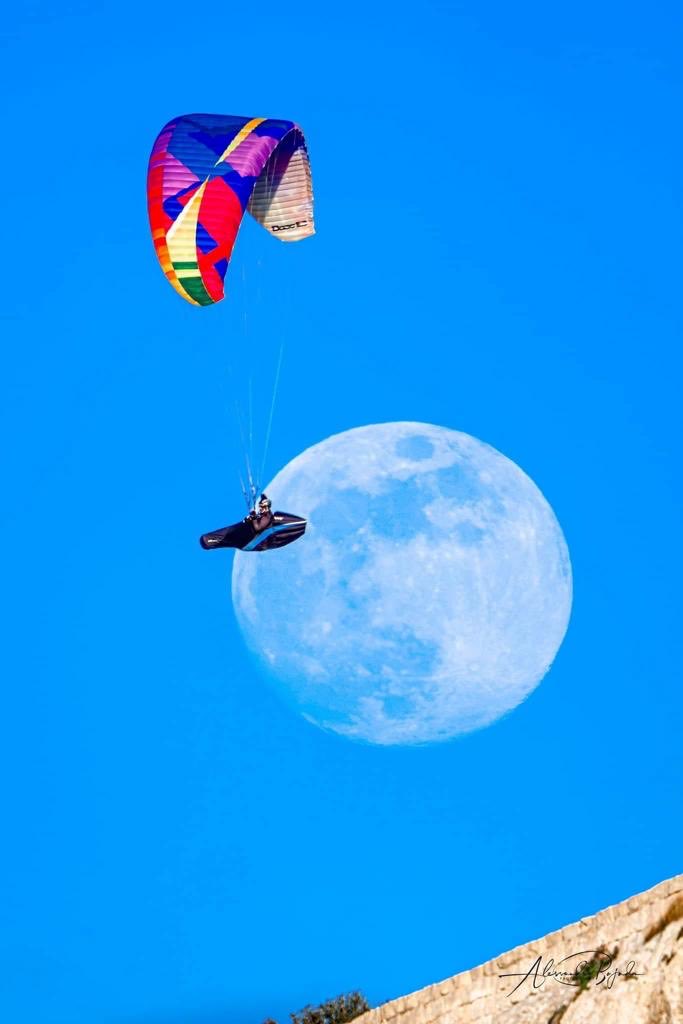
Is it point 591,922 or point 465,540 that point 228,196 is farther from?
point 591,922

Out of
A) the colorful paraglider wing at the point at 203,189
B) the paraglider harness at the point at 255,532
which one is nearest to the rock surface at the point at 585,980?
the paraglider harness at the point at 255,532

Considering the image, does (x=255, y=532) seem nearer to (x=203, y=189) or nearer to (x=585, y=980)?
(x=203, y=189)

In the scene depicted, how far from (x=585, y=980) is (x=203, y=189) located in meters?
15.2

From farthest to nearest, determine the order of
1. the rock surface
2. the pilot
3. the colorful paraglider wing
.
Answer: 1. the pilot
2. the colorful paraglider wing
3. the rock surface

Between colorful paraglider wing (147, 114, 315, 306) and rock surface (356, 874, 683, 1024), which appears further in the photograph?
colorful paraglider wing (147, 114, 315, 306)

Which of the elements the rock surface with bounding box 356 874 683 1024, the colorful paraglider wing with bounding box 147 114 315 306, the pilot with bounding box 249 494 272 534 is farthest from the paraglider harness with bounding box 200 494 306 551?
the rock surface with bounding box 356 874 683 1024

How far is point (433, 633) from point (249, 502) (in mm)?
7793

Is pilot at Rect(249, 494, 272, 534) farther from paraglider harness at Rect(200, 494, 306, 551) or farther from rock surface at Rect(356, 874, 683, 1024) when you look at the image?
rock surface at Rect(356, 874, 683, 1024)

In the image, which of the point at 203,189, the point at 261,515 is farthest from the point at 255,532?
the point at 203,189

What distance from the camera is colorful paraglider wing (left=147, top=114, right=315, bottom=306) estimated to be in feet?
101

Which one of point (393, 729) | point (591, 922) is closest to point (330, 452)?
point (393, 729)

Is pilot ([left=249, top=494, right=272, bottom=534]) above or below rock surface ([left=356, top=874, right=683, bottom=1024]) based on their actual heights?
above

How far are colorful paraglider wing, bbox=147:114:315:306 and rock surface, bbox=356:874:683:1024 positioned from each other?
1257 centimetres

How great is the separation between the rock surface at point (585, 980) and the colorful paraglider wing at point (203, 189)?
1257cm
